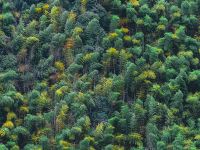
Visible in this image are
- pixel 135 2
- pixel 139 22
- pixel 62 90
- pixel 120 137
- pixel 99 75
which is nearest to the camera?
pixel 120 137

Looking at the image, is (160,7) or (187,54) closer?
(187,54)

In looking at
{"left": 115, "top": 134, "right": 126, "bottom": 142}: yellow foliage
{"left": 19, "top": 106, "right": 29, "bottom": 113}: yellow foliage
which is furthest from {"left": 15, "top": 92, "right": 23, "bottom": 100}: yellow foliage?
{"left": 115, "top": 134, "right": 126, "bottom": 142}: yellow foliage

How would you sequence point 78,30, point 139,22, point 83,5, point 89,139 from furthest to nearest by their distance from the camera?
1. point 83,5
2. point 139,22
3. point 78,30
4. point 89,139

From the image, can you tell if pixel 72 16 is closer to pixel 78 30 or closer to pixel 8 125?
pixel 78 30

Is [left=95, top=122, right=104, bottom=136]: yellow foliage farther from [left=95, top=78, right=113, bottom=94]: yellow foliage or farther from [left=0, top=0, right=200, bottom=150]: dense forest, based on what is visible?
[left=95, top=78, right=113, bottom=94]: yellow foliage

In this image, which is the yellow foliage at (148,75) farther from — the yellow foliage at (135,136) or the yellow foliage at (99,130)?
the yellow foliage at (99,130)

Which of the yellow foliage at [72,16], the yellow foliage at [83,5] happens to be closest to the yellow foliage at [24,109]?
the yellow foliage at [72,16]

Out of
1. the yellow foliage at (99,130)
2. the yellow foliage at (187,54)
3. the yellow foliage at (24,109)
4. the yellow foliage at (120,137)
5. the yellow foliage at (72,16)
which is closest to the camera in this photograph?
the yellow foliage at (99,130)

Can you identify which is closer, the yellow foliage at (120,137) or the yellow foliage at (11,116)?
the yellow foliage at (120,137)

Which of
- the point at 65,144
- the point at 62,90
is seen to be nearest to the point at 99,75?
the point at 62,90
